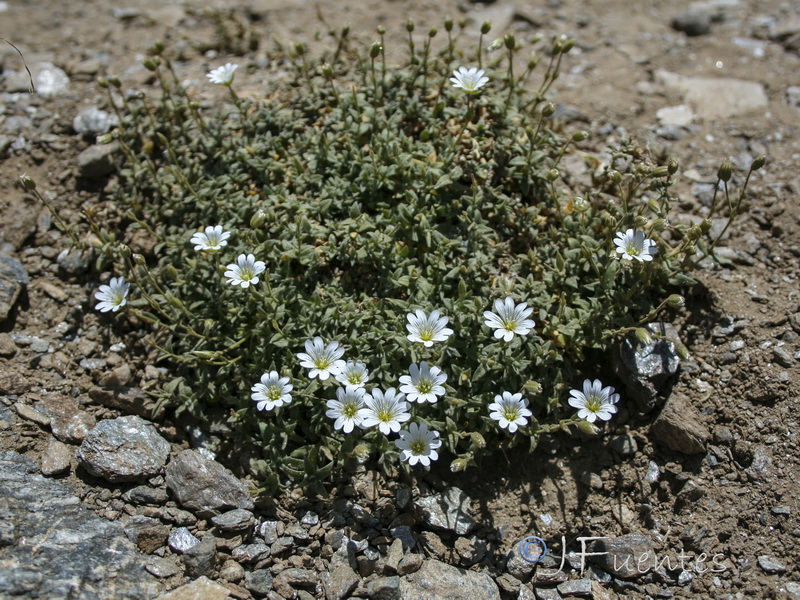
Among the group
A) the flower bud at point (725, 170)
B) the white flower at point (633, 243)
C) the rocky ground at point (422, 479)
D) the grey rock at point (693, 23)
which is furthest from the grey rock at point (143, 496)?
the grey rock at point (693, 23)

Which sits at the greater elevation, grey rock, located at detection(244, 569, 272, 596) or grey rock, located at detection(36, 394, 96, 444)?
grey rock, located at detection(36, 394, 96, 444)

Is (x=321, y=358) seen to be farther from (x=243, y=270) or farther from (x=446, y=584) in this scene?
(x=446, y=584)

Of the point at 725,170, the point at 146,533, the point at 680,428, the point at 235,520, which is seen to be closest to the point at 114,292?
the point at 146,533

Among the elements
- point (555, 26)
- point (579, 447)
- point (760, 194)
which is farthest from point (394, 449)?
point (555, 26)

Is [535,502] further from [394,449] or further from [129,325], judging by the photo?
[129,325]

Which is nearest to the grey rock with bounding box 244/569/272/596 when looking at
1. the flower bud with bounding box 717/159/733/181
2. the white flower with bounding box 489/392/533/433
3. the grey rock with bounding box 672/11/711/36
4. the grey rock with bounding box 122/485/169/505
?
the grey rock with bounding box 122/485/169/505

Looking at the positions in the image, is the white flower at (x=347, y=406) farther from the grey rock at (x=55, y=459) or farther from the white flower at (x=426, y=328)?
the grey rock at (x=55, y=459)

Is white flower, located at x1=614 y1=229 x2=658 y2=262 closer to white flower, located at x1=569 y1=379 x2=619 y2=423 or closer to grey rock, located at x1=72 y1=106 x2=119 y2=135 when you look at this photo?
white flower, located at x1=569 y1=379 x2=619 y2=423
